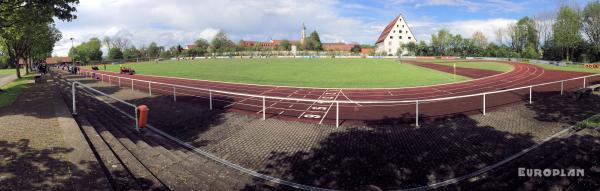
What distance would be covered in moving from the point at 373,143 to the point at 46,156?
8360 mm

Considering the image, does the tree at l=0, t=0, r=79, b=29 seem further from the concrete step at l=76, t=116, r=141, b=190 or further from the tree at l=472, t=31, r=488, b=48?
the tree at l=472, t=31, r=488, b=48

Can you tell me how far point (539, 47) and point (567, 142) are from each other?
313 feet

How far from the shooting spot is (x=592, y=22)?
203ft

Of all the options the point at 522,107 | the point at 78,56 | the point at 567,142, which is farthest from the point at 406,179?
the point at 78,56

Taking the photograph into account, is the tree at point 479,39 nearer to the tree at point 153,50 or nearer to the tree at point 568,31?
the tree at point 568,31

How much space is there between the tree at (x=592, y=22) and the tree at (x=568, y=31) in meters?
1.10

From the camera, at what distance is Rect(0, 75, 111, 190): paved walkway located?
584 cm

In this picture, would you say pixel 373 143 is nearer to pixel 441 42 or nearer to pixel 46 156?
pixel 46 156

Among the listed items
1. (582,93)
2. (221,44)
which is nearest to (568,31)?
(582,93)

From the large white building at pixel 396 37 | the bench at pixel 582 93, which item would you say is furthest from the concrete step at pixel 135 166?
the large white building at pixel 396 37

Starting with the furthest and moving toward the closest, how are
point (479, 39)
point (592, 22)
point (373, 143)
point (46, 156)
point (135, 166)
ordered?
point (479, 39)
point (592, 22)
point (373, 143)
point (135, 166)
point (46, 156)

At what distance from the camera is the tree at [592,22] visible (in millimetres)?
60491

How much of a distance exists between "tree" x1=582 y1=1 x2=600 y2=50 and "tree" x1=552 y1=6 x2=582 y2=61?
3.62 feet

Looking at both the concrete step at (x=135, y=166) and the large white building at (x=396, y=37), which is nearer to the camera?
the concrete step at (x=135, y=166)
